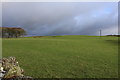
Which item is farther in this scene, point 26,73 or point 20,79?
point 26,73

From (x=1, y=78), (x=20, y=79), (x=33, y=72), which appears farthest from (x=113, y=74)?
(x=1, y=78)

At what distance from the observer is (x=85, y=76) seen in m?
6.36

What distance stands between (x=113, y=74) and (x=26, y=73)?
4.99 meters

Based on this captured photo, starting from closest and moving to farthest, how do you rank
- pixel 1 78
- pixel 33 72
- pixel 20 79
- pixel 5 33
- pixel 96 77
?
pixel 20 79, pixel 1 78, pixel 96 77, pixel 33 72, pixel 5 33

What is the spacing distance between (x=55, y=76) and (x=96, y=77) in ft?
7.16

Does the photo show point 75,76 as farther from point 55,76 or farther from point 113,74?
point 113,74

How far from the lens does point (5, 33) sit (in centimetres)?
6025

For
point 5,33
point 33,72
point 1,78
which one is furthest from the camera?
point 5,33

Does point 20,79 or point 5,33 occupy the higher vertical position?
point 5,33

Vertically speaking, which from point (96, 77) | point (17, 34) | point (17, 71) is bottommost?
point (96, 77)

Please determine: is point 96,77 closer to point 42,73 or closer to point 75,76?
point 75,76

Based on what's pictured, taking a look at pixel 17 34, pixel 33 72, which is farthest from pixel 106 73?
pixel 17 34

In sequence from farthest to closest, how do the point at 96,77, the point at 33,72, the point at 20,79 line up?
the point at 33,72
the point at 96,77
the point at 20,79

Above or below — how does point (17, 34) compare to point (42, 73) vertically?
above
